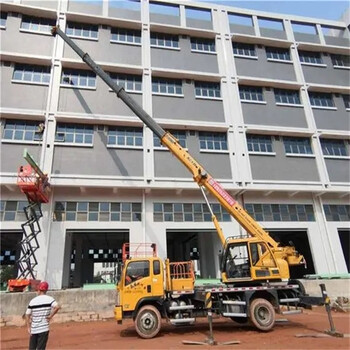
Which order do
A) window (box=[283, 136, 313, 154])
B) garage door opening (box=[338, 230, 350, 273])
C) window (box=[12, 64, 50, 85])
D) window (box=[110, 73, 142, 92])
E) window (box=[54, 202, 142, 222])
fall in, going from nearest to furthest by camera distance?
window (box=[54, 202, 142, 222]), window (box=[12, 64, 50, 85]), window (box=[110, 73, 142, 92]), window (box=[283, 136, 313, 154]), garage door opening (box=[338, 230, 350, 273])

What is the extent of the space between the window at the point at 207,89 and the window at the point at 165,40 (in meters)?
3.33

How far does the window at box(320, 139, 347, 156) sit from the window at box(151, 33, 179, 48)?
12048mm

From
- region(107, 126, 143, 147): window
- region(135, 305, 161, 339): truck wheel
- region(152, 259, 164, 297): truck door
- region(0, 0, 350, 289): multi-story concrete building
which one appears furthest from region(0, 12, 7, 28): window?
region(135, 305, 161, 339): truck wheel

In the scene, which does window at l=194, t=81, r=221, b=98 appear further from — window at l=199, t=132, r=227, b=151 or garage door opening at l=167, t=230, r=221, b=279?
garage door opening at l=167, t=230, r=221, b=279

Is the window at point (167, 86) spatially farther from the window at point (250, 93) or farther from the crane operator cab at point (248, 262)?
the crane operator cab at point (248, 262)

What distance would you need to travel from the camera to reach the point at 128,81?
1908cm

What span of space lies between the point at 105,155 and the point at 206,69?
9138mm

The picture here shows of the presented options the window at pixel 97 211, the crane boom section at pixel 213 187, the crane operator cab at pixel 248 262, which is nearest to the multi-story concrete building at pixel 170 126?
the window at pixel 97 211

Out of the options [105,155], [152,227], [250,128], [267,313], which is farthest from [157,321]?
[250,128]

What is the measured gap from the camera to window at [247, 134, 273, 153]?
18891 millimetres

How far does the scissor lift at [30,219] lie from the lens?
42.9 feet

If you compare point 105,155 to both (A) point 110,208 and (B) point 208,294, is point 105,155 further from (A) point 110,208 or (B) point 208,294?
(B) point 208,294

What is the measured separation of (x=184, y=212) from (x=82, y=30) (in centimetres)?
1347

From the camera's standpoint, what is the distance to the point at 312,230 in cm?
1789
